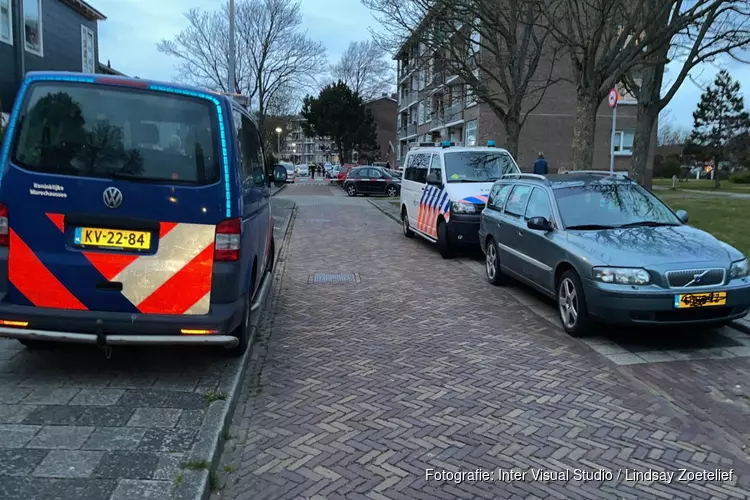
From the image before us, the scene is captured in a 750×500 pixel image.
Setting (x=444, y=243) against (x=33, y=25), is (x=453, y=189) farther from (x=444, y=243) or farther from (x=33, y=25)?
(x=33, y=25)

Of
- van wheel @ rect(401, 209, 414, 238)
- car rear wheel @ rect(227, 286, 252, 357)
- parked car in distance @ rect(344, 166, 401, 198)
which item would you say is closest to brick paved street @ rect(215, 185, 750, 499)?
car rear wheel @ rect(227, 286, 252, 357)

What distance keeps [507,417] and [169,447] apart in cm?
227

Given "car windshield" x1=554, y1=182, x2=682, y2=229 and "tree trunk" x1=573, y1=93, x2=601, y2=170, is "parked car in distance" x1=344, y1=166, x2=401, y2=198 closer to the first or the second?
"tree trunk" x1=573, y1=93, x2=601, y2=170

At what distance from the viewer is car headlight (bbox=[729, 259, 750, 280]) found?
584 centimetres

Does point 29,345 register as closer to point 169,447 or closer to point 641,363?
point 169,447

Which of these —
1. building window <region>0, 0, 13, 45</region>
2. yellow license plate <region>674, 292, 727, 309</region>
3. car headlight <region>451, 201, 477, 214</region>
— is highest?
building window <region>0, 0, 13, 45</region>

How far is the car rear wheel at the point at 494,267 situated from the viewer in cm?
891

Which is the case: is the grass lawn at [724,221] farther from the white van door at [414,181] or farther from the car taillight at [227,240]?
the car taillight at [227,240]

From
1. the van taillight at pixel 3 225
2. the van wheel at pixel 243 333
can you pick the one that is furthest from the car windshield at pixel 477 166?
the van taillight at pixel 3 225

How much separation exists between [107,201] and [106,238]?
0.27 meters

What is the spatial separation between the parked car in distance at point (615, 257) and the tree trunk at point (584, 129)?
573cm

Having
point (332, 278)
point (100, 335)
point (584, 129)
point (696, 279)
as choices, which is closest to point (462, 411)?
point (100, 335)

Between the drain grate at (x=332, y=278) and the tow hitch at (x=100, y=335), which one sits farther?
the drain grate at (x=332, y=278)

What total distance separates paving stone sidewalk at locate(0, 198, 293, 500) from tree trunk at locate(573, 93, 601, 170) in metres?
10.6
